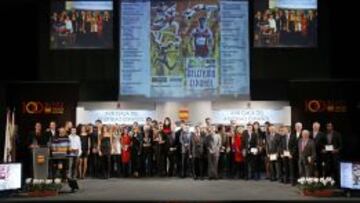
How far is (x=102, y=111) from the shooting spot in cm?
1983

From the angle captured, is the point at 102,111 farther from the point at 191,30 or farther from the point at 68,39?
the point at 191,30

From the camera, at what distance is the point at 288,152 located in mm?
16328

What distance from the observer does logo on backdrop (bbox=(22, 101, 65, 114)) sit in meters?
19.4

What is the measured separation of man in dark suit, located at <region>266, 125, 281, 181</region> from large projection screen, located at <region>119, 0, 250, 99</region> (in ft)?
8.92

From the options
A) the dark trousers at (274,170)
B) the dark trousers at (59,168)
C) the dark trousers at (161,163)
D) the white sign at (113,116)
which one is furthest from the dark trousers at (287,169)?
the dark trousers at (59,168)

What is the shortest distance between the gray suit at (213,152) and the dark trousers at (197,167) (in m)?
0.27

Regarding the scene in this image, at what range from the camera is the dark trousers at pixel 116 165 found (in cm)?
1809

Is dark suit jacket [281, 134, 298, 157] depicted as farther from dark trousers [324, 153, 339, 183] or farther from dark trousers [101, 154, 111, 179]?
dark trousers [101, 154, 111, 179]

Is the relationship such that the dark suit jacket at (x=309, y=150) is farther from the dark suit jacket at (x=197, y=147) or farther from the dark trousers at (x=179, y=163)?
the dark trousers at (x=179, y=163)

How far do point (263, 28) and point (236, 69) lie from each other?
5.26 feet

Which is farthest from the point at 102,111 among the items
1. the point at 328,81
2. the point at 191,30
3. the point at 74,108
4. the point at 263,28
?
the point at 328,81

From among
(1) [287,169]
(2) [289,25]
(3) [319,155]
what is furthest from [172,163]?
(2) [289,25]

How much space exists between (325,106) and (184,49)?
16.1 feet

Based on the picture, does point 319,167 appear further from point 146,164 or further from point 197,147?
point 146,164
